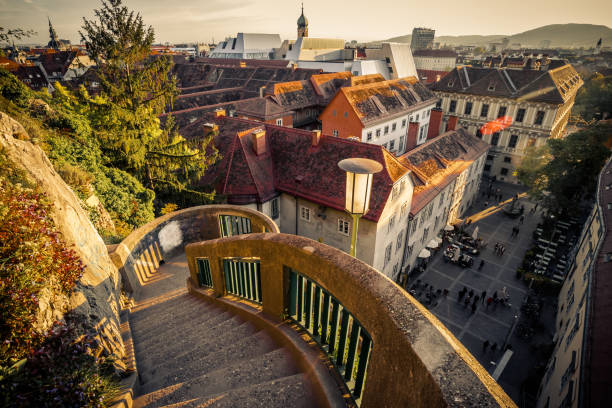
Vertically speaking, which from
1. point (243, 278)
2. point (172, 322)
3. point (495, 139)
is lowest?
point (495, 139)

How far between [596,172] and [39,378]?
126 feet

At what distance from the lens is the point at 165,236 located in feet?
39.0

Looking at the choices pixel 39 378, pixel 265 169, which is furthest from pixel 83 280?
pixel 265 169

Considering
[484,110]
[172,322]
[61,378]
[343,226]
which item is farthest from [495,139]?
[61,378]

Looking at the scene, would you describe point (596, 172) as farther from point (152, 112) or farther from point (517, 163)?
point (152, 112)

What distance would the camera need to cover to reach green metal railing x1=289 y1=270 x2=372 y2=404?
11.0 feet

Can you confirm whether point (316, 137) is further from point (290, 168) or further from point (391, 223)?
point (391, 223)

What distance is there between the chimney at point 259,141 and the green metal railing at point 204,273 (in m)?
12.4

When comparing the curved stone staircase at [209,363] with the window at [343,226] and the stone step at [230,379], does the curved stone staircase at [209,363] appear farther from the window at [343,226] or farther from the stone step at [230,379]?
the window at [343,226]

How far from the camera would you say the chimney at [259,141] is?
19.2 m

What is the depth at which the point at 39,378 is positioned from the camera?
3598 millimetres

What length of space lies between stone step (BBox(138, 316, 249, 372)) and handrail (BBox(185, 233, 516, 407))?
6.86ft

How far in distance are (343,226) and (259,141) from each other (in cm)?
775

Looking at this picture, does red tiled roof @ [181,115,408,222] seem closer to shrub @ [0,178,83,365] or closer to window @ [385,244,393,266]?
window @ [385,244,393,266]
